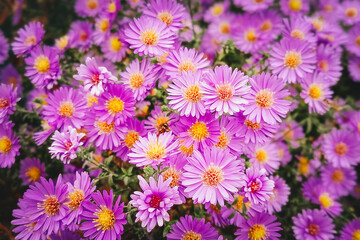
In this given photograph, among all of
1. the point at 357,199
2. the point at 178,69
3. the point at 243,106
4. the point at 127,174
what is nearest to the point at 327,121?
the point at 357,199

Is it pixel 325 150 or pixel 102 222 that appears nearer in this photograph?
pixel 102 222

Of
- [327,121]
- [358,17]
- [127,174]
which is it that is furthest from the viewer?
[358,17]

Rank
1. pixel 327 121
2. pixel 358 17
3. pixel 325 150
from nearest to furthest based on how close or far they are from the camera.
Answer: pixel 325 150 < pixel 327 121 < pixel 358 17

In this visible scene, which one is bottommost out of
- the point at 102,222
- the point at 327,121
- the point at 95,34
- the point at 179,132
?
the point at 102,222

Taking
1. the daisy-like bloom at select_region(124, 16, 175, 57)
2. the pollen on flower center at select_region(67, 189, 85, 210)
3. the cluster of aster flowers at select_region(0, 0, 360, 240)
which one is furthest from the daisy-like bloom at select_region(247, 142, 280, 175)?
the pollen on flower center at select_region(67, 189, 85, 210)

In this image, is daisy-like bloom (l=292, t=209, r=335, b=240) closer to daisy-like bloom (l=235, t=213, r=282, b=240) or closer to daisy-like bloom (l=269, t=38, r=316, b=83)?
daisy-like bloom (l=235, t=213, r=282, b=240)

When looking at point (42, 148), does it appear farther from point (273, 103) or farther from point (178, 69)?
point (273, 103)

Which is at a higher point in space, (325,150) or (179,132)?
(325,150)
